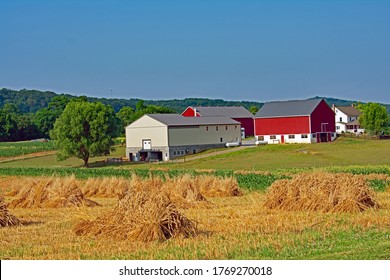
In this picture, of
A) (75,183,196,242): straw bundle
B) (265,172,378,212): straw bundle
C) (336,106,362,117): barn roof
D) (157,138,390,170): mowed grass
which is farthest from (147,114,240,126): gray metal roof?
(75,183,196,242): straw bundle

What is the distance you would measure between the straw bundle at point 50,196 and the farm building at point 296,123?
213 feet

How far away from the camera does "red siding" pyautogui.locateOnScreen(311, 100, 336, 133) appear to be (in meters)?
91.6

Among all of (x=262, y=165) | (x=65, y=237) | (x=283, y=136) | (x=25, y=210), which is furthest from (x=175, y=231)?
(x=283, y=136)

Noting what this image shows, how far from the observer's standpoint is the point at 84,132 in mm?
83938

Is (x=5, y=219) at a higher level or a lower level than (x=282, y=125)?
lower

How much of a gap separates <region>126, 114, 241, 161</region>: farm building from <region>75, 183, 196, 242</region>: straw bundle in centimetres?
6713

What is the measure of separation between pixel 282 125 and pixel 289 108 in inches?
125

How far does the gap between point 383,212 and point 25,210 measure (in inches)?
520

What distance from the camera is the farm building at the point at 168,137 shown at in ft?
282

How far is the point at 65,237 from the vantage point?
17422 millimetres

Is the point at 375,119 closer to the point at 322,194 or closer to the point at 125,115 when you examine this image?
the point at 125,115

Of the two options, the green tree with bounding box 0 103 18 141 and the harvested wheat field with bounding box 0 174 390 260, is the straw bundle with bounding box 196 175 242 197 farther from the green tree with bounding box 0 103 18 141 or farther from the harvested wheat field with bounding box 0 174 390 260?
the green tree with bounding box 0 103 18 141

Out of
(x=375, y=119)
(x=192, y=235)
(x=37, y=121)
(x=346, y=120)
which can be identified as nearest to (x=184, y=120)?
(x=375, y=119)

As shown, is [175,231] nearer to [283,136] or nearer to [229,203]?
[229,203]
